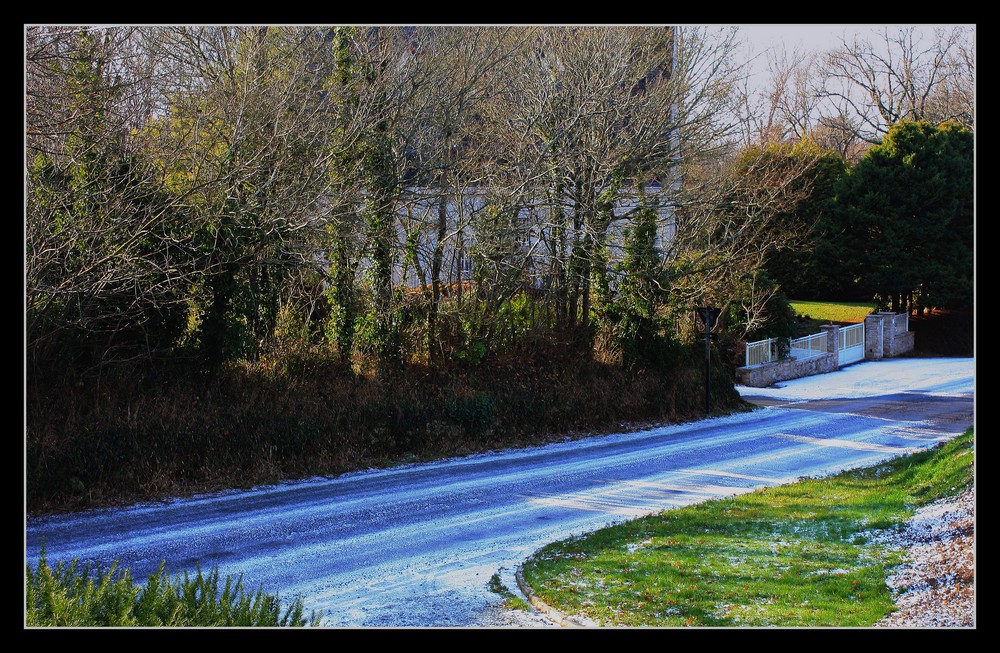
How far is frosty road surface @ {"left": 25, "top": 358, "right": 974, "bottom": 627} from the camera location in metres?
8.94

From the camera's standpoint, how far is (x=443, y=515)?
11875mm

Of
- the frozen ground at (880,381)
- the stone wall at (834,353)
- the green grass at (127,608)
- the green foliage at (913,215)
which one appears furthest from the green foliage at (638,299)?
the green foliage at (913,215)

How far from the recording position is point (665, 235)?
25.1 meters

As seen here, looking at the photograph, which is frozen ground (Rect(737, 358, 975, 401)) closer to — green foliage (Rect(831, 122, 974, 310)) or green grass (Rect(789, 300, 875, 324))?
green grass (Rect(789, 300, 875, 324))

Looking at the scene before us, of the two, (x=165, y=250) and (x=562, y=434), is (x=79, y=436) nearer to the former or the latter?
(x=165, y=250)

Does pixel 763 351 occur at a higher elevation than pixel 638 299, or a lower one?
lower

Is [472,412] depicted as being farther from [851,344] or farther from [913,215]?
[913,215]

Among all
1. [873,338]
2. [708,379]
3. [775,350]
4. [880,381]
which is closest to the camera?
[708,379]

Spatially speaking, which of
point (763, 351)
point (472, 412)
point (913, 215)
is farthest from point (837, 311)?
point (472, 412)

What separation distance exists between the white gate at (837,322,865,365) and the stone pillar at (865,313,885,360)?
0.24m

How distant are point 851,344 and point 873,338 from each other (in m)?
1.34

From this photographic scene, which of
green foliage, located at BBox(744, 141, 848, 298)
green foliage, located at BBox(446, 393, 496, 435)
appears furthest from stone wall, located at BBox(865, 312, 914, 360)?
green foliage, located at BBox(446, 393, 496, 435)

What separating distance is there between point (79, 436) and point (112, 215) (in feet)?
10.2
